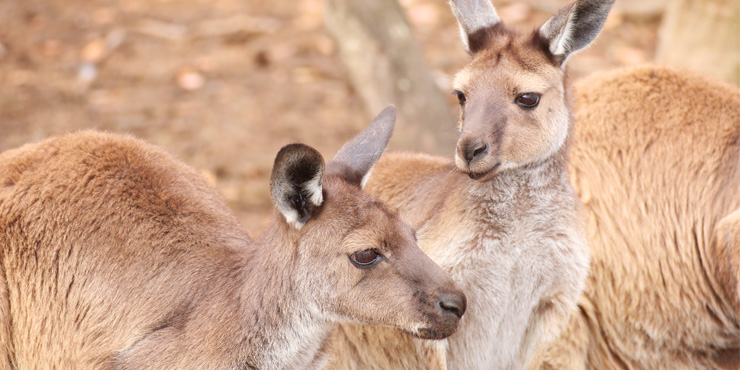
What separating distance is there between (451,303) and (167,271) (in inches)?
55.0

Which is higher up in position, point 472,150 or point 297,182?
point 297,182

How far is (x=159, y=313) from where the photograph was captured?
432cm

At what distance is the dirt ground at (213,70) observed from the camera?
8320 mm

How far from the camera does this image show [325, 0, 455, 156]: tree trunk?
26.2 feet

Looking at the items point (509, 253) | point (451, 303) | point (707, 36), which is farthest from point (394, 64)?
point (451, 303)

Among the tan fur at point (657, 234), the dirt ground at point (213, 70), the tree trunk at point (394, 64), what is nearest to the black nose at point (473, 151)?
the tan fur at point (657, 234)

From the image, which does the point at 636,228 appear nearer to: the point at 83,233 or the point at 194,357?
the point at 194,357

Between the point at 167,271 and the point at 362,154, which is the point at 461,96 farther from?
the point at 167,271

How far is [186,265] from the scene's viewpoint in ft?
14.5

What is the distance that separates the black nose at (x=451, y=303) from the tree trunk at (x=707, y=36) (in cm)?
477

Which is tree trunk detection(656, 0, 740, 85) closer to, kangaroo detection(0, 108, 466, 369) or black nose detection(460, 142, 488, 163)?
black nose detection(460, 142, 488, 163)

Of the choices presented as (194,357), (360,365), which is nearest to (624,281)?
(360,365)

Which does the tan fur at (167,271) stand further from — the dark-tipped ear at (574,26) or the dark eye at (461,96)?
the dark-tipped ear at (574,26)

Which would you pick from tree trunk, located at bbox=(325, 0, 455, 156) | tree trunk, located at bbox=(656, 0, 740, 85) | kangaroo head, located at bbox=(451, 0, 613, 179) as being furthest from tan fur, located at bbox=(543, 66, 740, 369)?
tree trunk, located at bbox=(325, 0, 455, 156)
